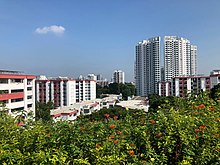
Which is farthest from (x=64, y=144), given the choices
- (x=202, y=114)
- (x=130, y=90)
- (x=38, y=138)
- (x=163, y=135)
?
(x=130, y=90)

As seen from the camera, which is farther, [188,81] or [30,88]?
[188,81]

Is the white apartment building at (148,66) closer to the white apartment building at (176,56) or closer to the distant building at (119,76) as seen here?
the white apartment building at (176,56)

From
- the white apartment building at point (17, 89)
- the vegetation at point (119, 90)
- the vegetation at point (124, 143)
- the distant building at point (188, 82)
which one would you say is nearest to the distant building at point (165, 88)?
the distant building at point (188, 82)

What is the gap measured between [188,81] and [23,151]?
35.8 meters

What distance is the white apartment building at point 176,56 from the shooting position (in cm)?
4972

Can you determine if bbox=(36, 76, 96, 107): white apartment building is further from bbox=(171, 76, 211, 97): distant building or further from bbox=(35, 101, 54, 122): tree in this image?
bbox=(171, 76, 211, 97): distant building

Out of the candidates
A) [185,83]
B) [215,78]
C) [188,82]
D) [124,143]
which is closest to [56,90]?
[185,83]

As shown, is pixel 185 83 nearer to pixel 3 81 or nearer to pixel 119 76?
pixel 3 81

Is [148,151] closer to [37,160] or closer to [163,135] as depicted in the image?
[163,135]

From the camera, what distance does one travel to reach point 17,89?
20.9 metres

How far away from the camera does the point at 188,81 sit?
116 ft

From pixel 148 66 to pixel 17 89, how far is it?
3632 centimetres

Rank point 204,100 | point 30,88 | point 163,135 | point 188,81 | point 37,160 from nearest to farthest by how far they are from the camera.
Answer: point 37,160
point 163,135
point 204,100
point 30,88
point 188,81

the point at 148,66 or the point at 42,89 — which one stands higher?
the point at 148,66
